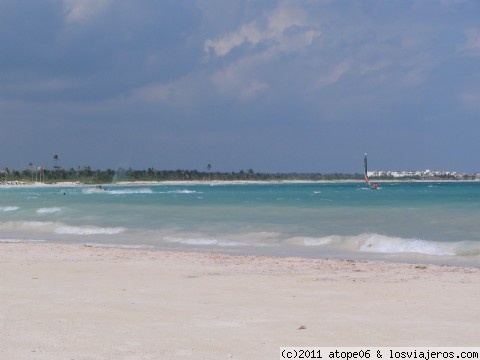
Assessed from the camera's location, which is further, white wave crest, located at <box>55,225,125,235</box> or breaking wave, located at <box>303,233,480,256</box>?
white wave crest, located at <box>55,225,125,235</box>

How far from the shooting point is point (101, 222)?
3262 cm

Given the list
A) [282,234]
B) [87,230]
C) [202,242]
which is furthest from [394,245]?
[87,230]

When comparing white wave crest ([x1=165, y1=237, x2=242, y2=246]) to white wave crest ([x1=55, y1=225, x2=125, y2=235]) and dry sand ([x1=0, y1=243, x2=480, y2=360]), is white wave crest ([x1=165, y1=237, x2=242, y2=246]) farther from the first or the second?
dry sand ([x1=0, y1=243, x2=480, y2=360])

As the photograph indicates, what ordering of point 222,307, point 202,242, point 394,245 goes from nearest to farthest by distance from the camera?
1. point 222,307
2. point 394,245
3. point 202,242

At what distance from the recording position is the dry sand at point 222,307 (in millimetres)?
7246

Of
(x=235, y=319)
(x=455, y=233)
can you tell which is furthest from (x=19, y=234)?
(x=235, y=319)

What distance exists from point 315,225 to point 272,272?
1534 cm

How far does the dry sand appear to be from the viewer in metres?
7.25

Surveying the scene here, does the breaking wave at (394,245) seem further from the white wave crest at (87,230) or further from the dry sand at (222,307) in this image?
the white wave crest at (87,230)

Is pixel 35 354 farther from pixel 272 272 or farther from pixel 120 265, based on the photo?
pixel 120 265

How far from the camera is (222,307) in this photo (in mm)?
9648

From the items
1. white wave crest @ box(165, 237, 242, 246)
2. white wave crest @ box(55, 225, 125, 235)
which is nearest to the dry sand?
white wave crest @ box(165, 237, 242, 246)

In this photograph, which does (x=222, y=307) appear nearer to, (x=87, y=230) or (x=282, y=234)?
(x=282, y=234)

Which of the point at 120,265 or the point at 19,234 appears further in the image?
the point at 19,234
